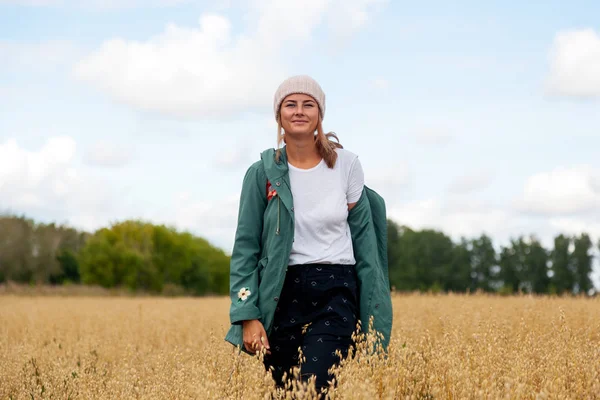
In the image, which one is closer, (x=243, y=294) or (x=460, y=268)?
(x=243, y=294)

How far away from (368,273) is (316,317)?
1.51 ft

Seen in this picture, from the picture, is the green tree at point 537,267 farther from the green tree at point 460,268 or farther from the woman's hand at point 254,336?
the woman's hand at point 254,336

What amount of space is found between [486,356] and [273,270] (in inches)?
59.4

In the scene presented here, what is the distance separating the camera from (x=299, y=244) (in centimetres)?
398

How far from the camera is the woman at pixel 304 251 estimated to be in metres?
3.90

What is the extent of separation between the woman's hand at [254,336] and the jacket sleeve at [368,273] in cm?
67

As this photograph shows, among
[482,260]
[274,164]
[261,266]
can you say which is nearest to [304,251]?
[261,266]

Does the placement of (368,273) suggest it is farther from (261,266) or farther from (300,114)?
(300,114)

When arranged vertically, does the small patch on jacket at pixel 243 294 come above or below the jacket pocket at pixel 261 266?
below

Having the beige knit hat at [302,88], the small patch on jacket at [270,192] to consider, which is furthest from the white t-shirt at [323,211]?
the beige knit hat at [302,88]

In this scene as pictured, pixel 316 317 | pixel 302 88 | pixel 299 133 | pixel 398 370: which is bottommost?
pixel 398 370

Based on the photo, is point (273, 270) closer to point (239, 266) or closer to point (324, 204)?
point (239, 266)

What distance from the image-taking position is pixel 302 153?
4227 millimetres

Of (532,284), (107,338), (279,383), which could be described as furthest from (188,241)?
(279,383)
